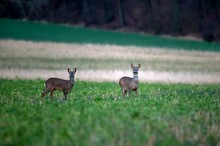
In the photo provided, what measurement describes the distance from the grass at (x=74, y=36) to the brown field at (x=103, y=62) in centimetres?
345

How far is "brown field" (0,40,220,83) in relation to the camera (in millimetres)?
32344

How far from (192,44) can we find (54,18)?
26266mm

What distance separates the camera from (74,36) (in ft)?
181

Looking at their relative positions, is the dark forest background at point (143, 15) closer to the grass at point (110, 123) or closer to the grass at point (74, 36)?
the grass at point (74, 36)

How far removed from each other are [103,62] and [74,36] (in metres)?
16.4

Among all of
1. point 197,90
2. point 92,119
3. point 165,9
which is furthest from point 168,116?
point 165,9

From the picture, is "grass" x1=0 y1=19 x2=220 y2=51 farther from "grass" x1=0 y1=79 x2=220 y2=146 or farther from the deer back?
"grass" x1=0 y1=79 x2=220 y2=146

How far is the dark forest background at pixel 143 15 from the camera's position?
252ft

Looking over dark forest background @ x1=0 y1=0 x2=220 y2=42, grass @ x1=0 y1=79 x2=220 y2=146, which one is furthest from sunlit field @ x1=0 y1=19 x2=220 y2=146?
dark forest background @ x1=0 y1=0 x2=220 y2=42

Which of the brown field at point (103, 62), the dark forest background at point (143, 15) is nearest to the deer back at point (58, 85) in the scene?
the brown field at point (103, 62)

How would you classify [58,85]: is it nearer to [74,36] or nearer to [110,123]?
[110,123]

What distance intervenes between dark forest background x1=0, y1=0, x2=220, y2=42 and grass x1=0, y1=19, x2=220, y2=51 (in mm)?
11998

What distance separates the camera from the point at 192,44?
185 feet

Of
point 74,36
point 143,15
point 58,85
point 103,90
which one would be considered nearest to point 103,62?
point 103,90
